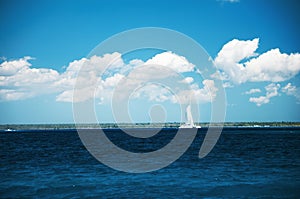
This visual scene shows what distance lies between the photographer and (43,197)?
27.0 meters

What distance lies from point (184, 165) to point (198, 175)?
892 cm

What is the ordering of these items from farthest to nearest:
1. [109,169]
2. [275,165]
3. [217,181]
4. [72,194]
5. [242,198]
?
[275,165], [109,169], [217,181], [72,194], [242,198]

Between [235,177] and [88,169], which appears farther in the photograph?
[88,169]

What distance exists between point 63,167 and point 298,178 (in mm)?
28849

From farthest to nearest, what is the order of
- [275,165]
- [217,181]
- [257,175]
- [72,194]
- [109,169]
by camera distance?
[275,165] < [109,169] < [257,175] < [217,181] < [72,194]

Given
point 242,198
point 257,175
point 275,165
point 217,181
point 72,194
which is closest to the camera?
point 242,198

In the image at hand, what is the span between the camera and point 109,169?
136 ft

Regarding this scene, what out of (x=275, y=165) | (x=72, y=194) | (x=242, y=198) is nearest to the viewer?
(x=242, y=198)

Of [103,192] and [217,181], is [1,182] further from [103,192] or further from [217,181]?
[217,181]

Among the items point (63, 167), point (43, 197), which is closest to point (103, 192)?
point (43, 197)

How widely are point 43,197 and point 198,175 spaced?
1711cm

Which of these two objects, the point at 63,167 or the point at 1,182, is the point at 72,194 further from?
the point at 63,167

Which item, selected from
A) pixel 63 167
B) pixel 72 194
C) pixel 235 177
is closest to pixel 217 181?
pixel 235 177

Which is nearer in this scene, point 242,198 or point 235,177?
point 242,198
